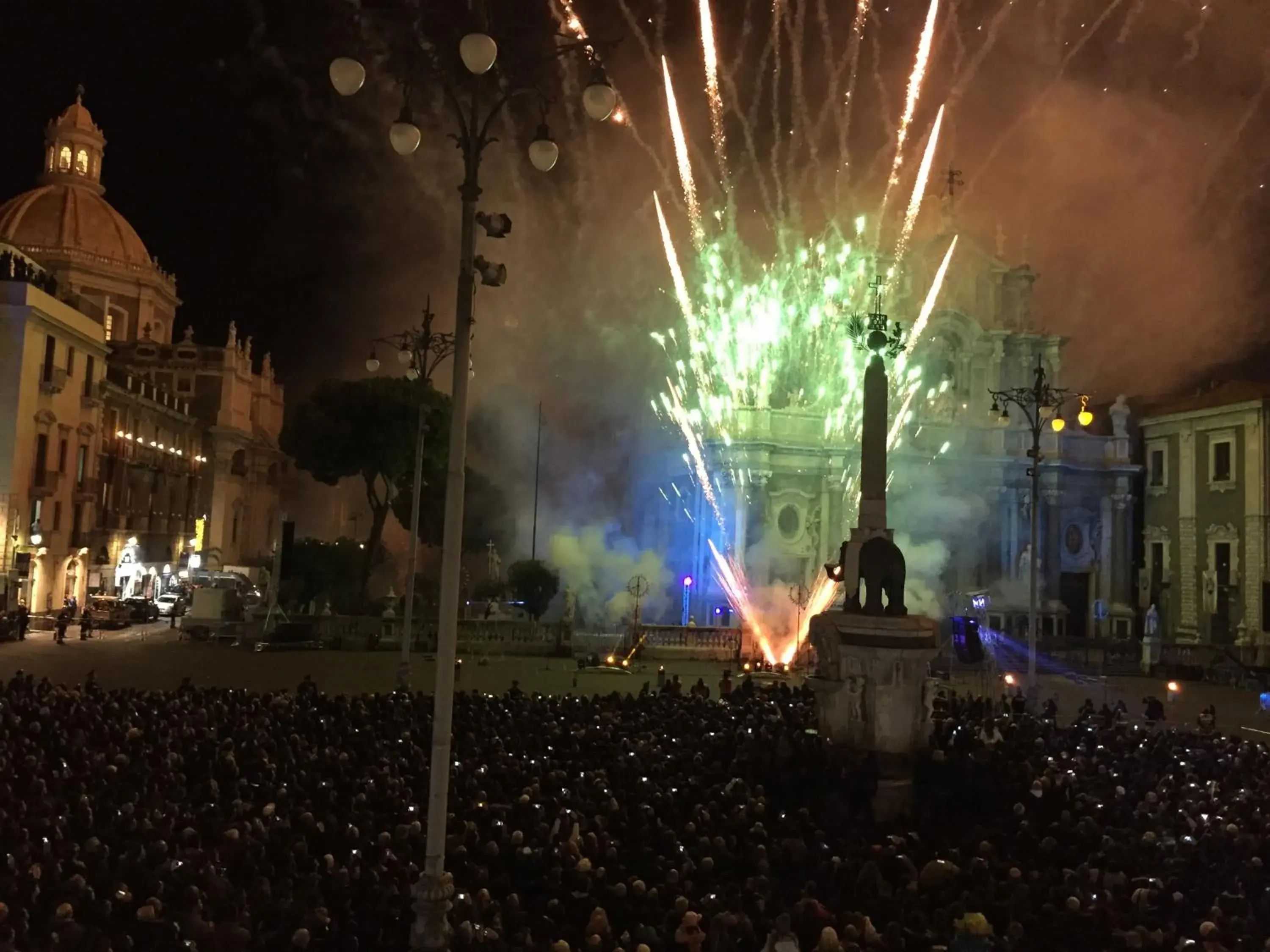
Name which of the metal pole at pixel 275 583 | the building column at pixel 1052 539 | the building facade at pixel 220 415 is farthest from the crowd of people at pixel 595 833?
the building facade at pixel 220 415

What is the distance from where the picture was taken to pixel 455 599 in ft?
28.9

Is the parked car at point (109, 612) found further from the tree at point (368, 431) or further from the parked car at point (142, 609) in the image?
the tree at point (368, 431)

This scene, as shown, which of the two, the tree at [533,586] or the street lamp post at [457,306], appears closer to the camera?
the street lamp post at [457,306]

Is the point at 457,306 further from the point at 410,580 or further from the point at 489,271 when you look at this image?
the point at 410,580

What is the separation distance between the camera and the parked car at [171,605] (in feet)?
137

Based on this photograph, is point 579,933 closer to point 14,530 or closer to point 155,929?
point 155,929

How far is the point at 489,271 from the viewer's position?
915cm

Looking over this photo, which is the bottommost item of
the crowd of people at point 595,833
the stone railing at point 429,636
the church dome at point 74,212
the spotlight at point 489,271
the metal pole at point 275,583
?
the crowd of people at point 595,833

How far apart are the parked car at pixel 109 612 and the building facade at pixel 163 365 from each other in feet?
45.8

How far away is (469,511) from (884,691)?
117 ft

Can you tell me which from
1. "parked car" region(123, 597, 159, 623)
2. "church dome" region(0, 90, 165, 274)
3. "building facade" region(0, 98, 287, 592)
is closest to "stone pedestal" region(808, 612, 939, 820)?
"parked car" region(123, 597, 159, 623)

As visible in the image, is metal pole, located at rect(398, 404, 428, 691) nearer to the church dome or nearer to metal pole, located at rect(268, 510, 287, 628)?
metal pole, located at rect(268, 510, 287, 628)

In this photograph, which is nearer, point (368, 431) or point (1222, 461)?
point (368, 431)

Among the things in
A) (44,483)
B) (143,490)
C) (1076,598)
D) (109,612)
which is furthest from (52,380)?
(1076,598)
